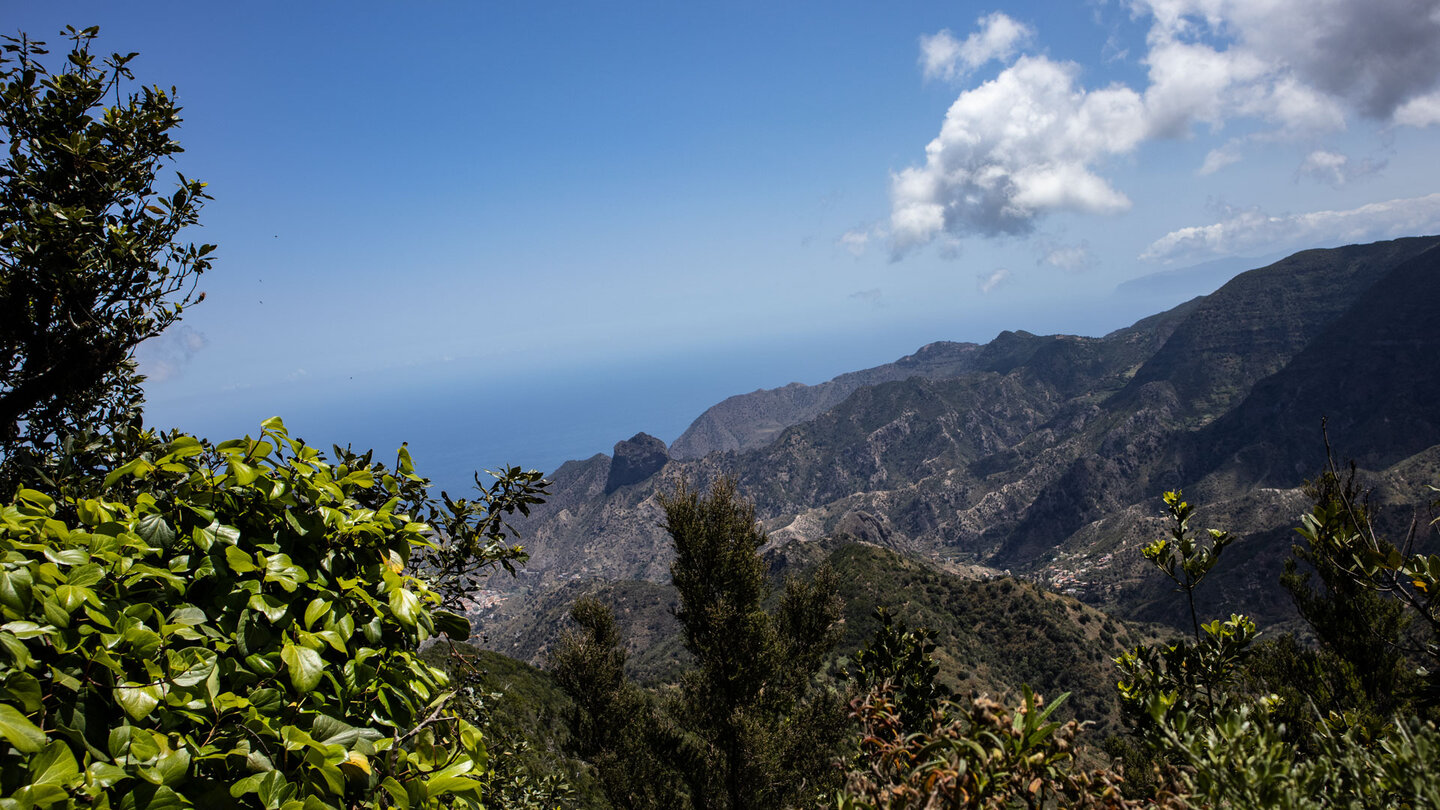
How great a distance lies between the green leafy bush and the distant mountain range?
258ft

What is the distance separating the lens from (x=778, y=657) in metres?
10.5

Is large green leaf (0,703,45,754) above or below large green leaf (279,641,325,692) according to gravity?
above

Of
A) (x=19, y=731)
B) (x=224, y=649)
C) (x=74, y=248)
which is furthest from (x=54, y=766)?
(x=74, y=248)

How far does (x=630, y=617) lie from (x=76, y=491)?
90.0 m

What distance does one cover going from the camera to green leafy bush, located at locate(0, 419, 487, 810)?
1.50 metres

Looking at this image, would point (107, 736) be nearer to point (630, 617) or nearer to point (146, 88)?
point (146, 88)

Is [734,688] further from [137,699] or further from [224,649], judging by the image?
[137,699]

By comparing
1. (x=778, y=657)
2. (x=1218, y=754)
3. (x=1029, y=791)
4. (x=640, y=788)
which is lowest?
(x=640, y=788)

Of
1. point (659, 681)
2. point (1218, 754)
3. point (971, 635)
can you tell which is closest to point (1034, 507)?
point (971, 635)

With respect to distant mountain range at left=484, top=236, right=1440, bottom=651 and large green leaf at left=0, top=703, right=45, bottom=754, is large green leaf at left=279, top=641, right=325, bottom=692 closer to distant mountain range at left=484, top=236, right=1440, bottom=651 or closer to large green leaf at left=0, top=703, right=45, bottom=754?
large green leaf at left=0, top=703, right=45, bottom=754

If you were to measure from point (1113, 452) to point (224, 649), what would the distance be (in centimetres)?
15057

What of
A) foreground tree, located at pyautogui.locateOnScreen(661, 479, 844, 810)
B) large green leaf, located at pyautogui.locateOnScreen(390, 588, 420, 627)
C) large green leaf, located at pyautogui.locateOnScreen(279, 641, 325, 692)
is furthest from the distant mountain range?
large green leaf, located at pyautogui.locateOnScreen(279, 641, 325, 692)

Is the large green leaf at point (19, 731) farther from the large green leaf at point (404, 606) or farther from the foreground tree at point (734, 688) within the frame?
the foreground tree at point (734, 688)

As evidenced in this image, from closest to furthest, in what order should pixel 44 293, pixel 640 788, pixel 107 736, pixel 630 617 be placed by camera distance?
pixel 107 736, pixel 44 293, pixel 640 788, pixel 630 617
